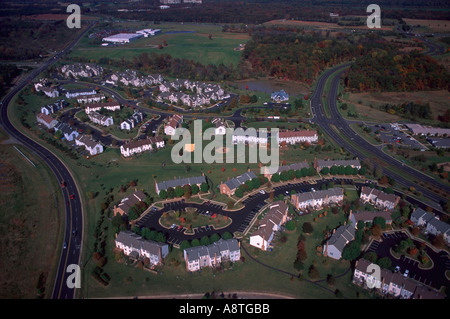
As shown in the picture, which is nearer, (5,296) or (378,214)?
(5,296)

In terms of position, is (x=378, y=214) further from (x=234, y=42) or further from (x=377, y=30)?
(x=377, y=30)

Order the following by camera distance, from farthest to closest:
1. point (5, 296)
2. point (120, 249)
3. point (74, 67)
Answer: point (74, 67)
point (120, 249)
point (5, 296)

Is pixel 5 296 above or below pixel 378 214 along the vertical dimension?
below

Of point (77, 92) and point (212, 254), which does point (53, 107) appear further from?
point (212, 254)

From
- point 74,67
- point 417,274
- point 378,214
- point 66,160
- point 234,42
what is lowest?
point 417,274

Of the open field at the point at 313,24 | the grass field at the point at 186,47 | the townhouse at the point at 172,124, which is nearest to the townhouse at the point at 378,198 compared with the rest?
the townhouse at the point at 172,124

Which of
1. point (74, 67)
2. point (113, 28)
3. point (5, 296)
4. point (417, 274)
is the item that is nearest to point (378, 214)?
point (417, 274)

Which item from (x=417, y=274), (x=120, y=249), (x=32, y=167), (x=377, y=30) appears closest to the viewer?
(x=417, y=274)
